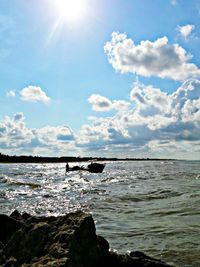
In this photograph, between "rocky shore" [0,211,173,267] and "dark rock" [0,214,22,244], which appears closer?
"rocky shore" [0,211,173,267]

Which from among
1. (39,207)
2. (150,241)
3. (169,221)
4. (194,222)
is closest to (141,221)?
(169,221)

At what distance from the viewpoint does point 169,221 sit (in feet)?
52.5

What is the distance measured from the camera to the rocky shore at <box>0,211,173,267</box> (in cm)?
711

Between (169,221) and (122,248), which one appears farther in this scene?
(169,221)

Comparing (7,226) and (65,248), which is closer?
(65,248)

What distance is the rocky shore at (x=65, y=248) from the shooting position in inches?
280

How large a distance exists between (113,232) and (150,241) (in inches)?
79.4

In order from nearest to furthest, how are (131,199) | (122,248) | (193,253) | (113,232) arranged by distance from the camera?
(193,253)
(122,248)
(113,232)
(131,199)

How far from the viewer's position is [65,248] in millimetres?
7246

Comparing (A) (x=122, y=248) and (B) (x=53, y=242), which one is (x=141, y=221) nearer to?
(A) (x=122, y=248)

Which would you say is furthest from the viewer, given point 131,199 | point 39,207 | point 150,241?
point 131,199

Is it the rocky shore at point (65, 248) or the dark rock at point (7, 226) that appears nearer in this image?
the rocky shore at point (65, 248)

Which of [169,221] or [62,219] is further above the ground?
[62,219]

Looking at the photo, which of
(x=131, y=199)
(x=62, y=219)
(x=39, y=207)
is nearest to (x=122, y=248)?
(x=62, y=219)
